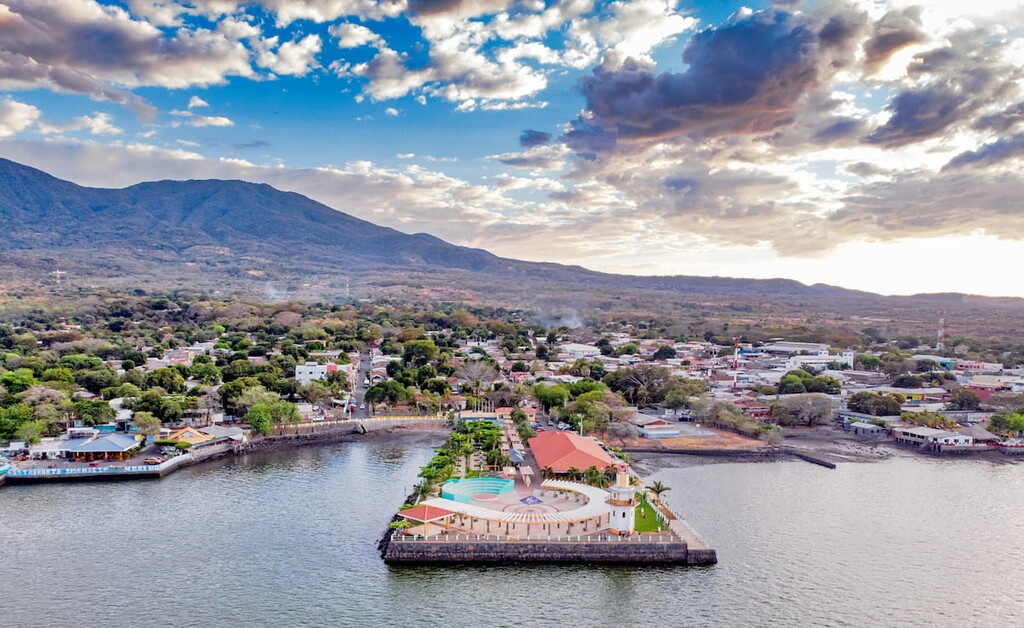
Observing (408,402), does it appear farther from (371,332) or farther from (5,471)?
(371,332)

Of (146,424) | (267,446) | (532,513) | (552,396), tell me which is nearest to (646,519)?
(532,513)

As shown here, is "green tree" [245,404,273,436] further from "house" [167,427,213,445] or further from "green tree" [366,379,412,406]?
"green tree" [366,379,412,406]

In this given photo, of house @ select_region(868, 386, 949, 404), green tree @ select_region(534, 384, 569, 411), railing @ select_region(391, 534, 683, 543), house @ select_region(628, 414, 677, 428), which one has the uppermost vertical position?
house @ select_region(868, 386, 949, 404)

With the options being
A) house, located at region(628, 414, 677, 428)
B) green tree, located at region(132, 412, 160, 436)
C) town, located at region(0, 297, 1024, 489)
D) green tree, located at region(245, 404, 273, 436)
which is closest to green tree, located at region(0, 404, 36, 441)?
town, located at region(0, 297, 1024, 489)

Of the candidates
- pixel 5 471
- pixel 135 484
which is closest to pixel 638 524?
pixel 135 484

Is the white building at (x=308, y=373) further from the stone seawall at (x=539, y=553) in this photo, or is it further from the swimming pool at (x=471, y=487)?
the stone seawall at (x=539, y=553)

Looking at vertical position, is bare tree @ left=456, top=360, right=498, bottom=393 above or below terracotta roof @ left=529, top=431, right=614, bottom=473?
above

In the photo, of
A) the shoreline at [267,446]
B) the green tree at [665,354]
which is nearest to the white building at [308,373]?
the shoreline at [267,446]
